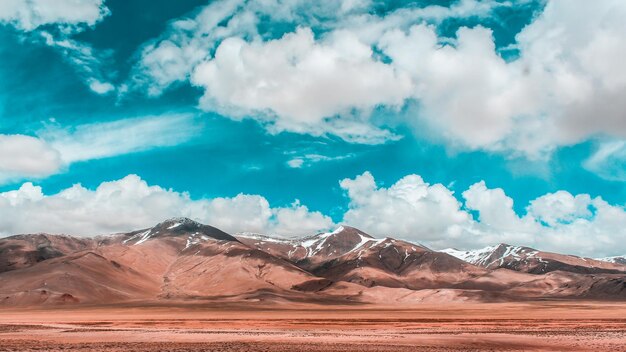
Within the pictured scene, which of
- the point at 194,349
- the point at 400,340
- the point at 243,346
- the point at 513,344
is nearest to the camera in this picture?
Answer: the point at 194,349

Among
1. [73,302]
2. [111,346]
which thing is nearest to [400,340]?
[111,346]

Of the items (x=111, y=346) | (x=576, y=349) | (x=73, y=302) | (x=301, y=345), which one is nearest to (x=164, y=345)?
(x=111, y=346)

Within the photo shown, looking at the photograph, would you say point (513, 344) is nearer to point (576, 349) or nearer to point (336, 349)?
point (576, 349)

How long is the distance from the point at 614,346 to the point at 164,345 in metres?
37.4

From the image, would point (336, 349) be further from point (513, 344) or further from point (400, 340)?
point (513, 344)

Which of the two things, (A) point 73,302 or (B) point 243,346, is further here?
(A) point 73,302

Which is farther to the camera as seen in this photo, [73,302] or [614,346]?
[73,302]

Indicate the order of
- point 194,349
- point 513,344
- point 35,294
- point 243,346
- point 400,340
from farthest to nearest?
point 35,294, point 400,340, point 513,344, point 243,346, point 194,349

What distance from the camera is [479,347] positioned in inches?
1807

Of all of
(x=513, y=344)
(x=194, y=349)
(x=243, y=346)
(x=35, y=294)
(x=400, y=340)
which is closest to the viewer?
(x=194, y=349)

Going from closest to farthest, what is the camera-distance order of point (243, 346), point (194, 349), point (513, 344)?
point (194, 349) → point (243, 346) → point (513, 344)

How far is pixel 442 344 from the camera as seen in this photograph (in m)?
48.7

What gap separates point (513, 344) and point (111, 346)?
3435 centimetres

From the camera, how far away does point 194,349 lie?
42.7 m
